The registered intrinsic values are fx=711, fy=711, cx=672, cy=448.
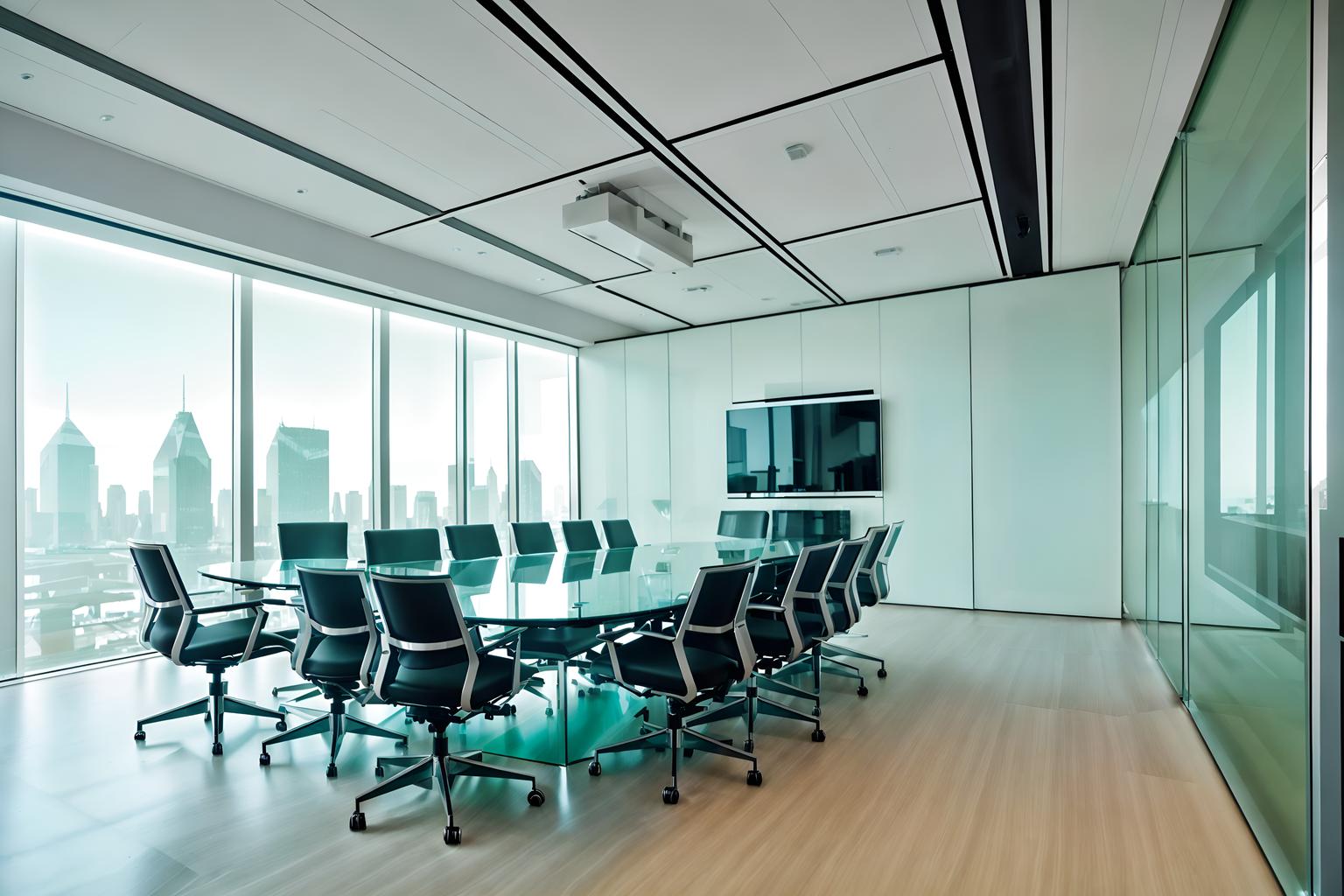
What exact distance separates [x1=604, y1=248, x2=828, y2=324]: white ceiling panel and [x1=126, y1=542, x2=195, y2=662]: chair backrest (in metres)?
4.72

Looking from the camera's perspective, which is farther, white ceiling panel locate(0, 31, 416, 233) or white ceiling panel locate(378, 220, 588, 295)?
white ceiling panel locate(378, 220, 588, 295)

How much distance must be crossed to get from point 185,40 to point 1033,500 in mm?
7357

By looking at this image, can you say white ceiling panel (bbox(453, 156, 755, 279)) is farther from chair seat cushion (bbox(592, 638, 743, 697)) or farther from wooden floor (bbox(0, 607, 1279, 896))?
wooden floor (bbox(0, 607, 1279, 896))

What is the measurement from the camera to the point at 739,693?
4578 millimetres

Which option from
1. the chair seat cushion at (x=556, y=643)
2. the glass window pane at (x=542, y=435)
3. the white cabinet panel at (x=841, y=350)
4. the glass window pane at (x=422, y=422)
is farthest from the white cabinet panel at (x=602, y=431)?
the chair seat cushion at (x=556, y=643)

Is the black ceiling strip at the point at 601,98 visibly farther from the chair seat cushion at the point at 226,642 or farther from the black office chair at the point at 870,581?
the chair seat cushion at the point at 226,642

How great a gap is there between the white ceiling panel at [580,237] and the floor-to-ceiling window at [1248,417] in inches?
118

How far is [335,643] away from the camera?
11.8 ft

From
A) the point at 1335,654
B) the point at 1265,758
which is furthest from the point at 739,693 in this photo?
the point at 1335,654

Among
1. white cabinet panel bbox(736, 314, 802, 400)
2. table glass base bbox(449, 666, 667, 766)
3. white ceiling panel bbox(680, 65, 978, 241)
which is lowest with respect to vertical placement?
table glass base bbox(449, 666, 667, 766)

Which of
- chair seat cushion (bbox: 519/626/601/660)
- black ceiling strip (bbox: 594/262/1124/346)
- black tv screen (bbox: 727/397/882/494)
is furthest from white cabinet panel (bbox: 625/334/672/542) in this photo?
chair seat cushion (bbox: 519/626/601/660)

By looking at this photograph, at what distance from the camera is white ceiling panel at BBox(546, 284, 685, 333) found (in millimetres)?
7973

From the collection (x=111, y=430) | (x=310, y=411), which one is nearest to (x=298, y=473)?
(x=310, y=411)

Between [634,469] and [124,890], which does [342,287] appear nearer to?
[634,469]
